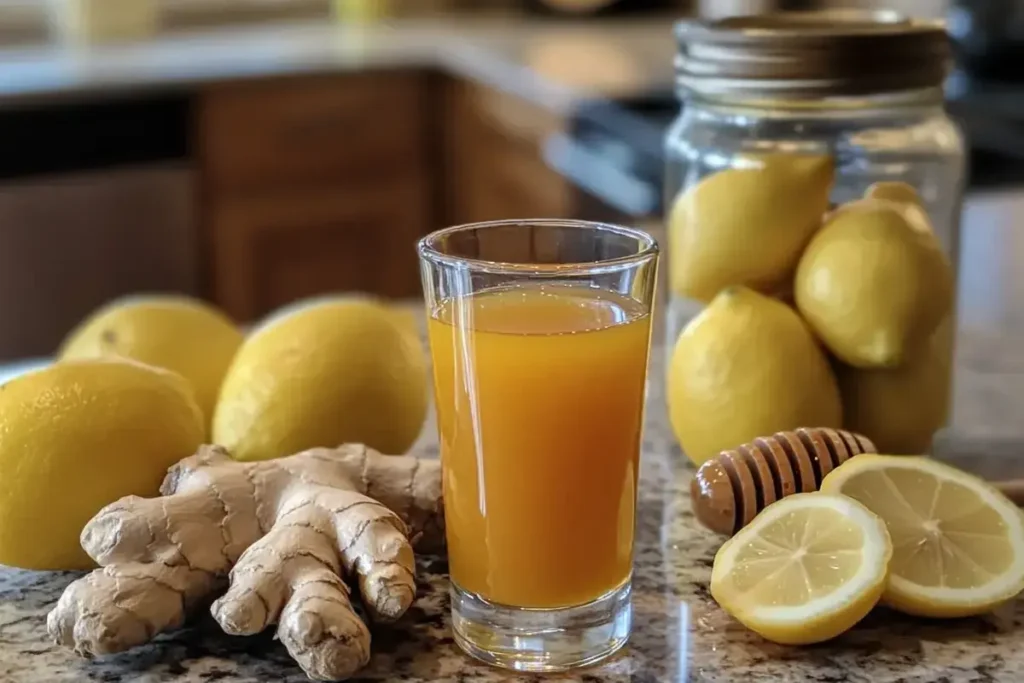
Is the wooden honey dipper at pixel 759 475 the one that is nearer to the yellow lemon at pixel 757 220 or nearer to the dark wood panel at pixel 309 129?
the yellow lemon at pixel 757 220

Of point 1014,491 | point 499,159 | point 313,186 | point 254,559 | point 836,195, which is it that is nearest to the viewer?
point 254,559

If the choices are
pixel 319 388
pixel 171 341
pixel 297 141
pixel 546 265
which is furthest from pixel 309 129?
A: pixel 546 265

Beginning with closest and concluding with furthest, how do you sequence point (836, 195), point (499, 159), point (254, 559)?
point (254, 559), point (836, 195), point (499, 159)

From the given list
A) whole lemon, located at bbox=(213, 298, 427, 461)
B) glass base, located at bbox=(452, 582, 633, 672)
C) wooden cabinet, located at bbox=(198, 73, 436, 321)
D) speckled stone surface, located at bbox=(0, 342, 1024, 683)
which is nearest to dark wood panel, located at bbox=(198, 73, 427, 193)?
wooden cabinet, located at bbox=(198, 73, 436, 321)

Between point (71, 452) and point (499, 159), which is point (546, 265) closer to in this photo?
point (71, 452)

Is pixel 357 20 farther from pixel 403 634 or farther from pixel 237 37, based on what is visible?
pixel 403 634

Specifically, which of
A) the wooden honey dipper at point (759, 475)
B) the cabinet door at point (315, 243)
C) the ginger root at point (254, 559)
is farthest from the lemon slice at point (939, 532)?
the cabinet door at point (315, 243)

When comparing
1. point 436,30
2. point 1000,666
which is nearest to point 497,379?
point 1000,666
